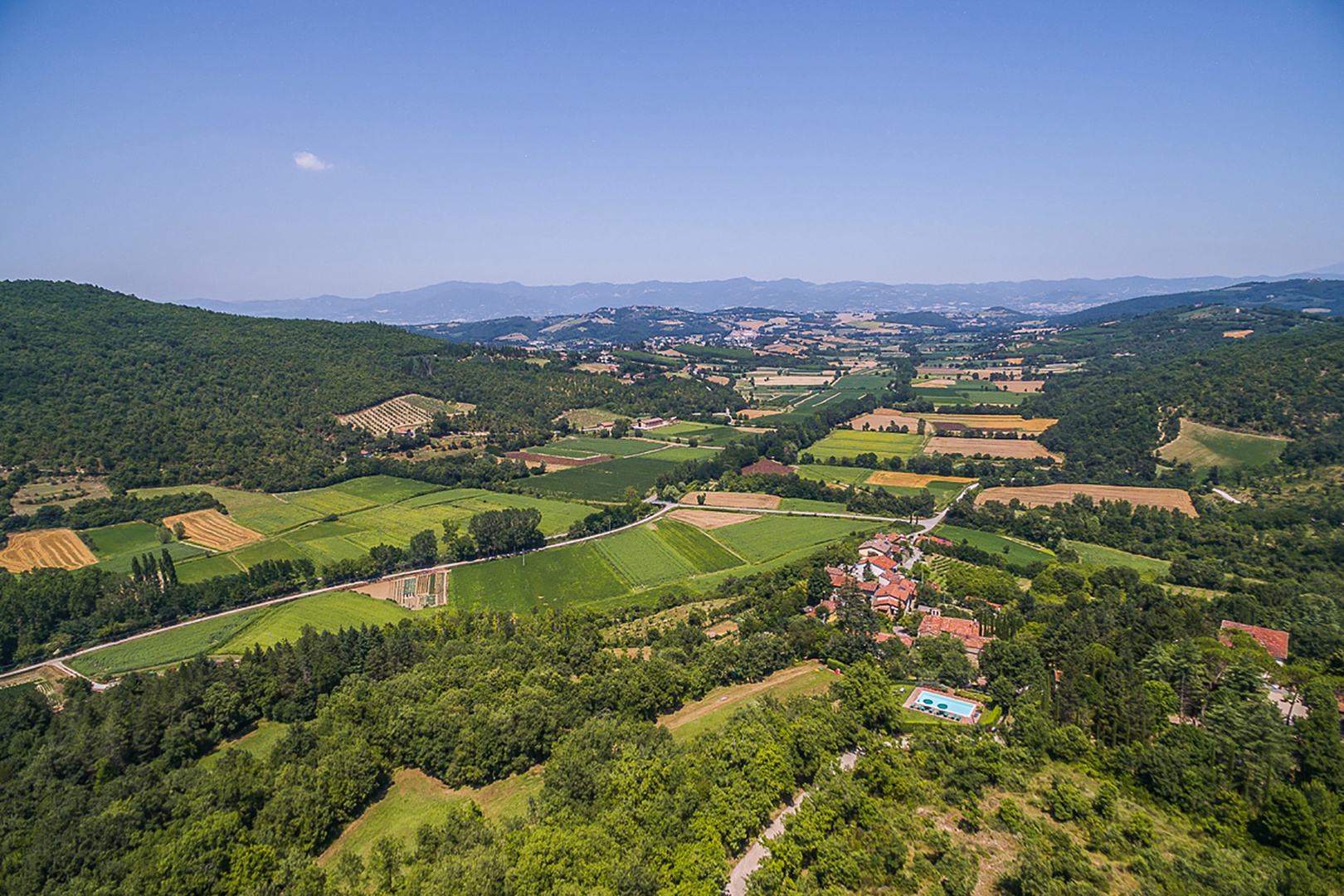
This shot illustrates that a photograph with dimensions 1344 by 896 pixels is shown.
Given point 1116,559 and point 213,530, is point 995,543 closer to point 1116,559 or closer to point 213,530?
point 1116,559

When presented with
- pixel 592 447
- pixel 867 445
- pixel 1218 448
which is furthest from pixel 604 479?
pixel 1218 448

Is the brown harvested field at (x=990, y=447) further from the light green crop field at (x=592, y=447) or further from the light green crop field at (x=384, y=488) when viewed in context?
the light green crop field at (x=384, y=488)

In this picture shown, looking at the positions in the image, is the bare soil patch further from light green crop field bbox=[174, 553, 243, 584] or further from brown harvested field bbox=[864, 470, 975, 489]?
brown harvested field bbox=[864, 470, 975, 489]

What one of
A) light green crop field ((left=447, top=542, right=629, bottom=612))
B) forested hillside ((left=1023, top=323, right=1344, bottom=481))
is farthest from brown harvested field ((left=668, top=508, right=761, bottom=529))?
forested hillside ((left=1023, top=323, right=1344, bottom=481))

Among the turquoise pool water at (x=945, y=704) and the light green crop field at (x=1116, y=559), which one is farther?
the light green crop field at (x=1116, y=559)

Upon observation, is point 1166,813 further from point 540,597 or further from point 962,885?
point 540,597

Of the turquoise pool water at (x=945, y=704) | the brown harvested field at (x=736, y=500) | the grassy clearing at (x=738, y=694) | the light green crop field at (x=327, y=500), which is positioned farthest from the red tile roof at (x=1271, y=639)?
the light green crop field at (x=327, y=500)
